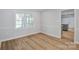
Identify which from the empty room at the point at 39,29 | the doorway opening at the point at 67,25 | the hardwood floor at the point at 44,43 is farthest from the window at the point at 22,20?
the doorway opening at the point at 67,25

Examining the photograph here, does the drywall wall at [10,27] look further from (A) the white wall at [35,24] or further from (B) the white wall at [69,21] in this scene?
(B) the white wall at [69,21]

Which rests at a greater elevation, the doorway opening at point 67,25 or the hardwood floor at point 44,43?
the doorway opening at point 67,25

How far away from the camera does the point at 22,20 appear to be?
5.46 ft

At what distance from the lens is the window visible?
1645 millimetres

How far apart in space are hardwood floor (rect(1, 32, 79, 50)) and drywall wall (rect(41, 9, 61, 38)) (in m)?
0.08

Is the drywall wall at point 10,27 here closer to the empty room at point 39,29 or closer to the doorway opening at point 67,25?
the empty room at point 39,29

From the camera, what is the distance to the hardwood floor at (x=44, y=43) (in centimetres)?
166

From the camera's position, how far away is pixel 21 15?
1649 mm

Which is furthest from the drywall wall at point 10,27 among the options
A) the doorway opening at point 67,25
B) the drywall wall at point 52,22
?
the doorway opening at point 67,25

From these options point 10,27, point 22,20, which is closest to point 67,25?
point 22,20

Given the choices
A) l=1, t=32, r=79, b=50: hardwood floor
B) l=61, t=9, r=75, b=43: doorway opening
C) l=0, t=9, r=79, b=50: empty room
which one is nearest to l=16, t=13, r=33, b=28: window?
l=0, t=9, r=79, b=50: empty room
